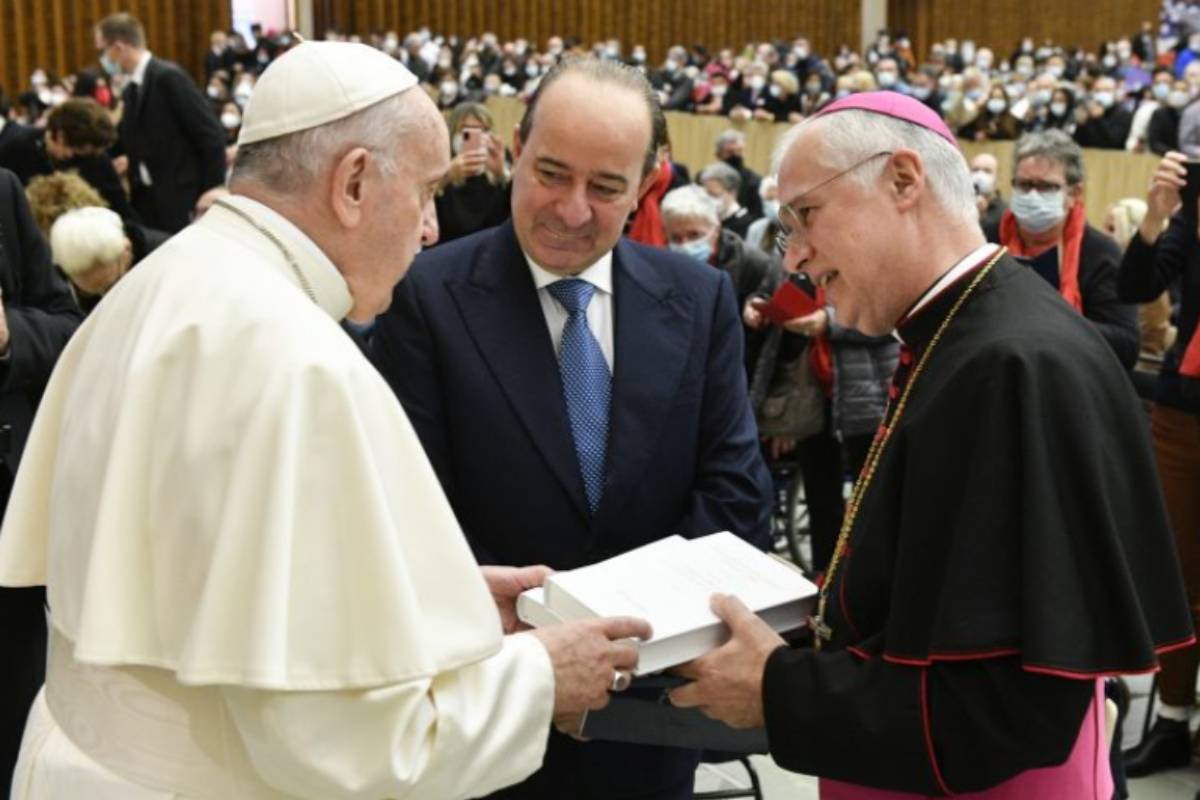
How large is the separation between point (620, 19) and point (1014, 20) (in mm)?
9150

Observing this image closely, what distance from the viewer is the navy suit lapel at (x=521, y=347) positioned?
2.41 m

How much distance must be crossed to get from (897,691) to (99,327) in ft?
3.56

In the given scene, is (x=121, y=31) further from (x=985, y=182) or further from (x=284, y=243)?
(x=284, y=243)

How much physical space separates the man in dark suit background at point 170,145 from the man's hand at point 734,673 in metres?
7.24

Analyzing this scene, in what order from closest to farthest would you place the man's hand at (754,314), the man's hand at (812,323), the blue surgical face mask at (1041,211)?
1. the blue surgical face mask at (1041,211)
2. the man's hand at (812,323)
3. the man's hand at (754,314)

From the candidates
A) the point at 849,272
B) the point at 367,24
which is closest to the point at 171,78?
the point at 849,272

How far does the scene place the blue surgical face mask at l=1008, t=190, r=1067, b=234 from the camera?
507 centimetres

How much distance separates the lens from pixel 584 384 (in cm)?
248

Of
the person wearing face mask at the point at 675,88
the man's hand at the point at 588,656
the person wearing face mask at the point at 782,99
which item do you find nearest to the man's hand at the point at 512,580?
the man's hand at the point at 588,656

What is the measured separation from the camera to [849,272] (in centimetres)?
200

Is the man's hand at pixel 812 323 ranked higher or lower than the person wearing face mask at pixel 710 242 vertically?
lower

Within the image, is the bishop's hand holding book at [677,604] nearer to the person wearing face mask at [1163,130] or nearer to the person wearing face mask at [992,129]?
the person wearing face mask at [1163,130]

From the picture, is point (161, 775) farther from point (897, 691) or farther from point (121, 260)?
point (121, 260)

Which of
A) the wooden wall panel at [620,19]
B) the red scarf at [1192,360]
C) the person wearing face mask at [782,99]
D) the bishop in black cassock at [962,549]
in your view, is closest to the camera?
the bishop in black cassock at [962,549]
